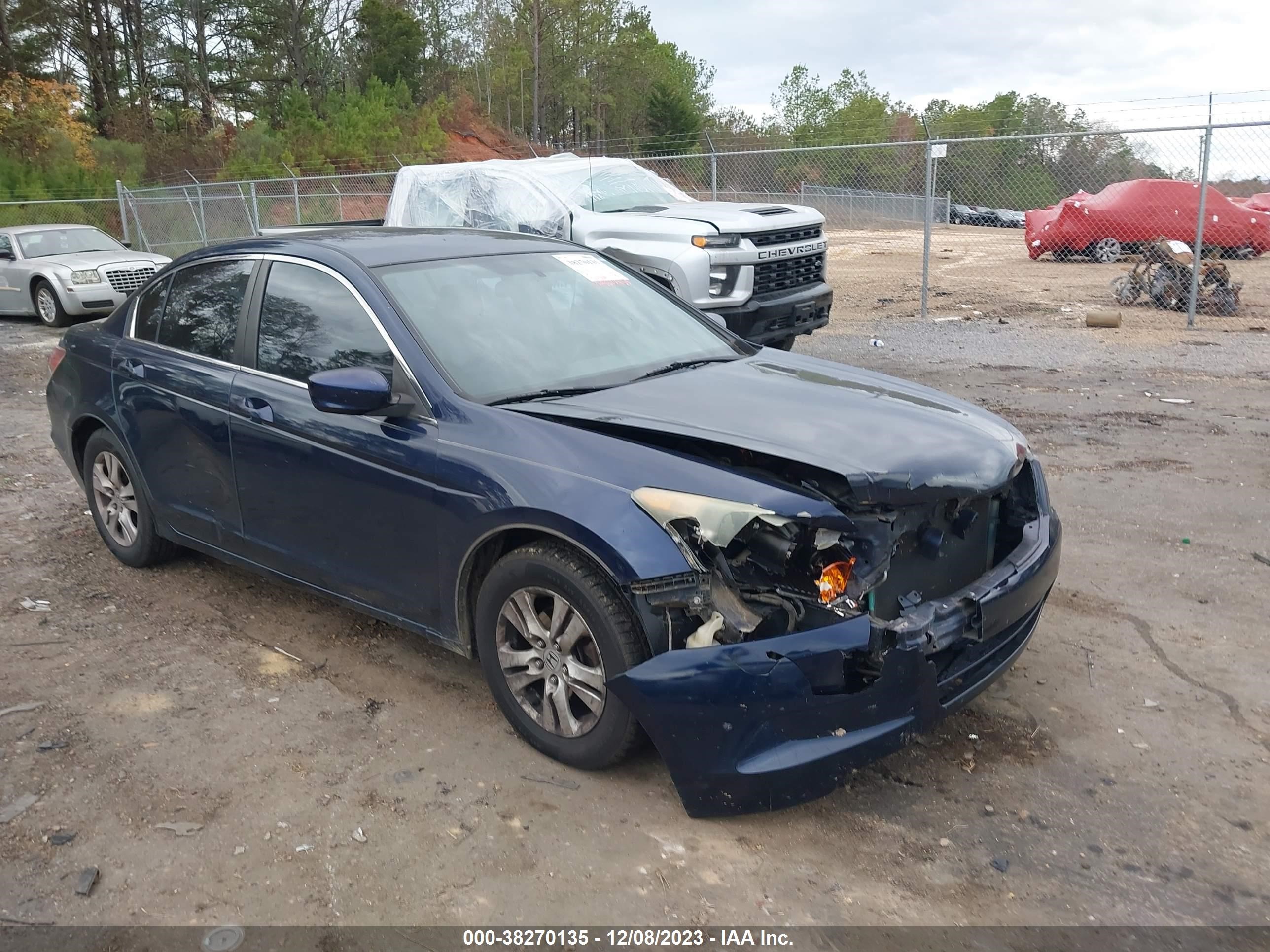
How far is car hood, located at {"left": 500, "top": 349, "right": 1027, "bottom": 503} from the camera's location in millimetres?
3164

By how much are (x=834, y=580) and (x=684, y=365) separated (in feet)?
4.86

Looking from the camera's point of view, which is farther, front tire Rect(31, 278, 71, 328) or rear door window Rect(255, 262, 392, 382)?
front tire Rect(31, 278, 71, 328)

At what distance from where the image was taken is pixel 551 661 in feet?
11.0

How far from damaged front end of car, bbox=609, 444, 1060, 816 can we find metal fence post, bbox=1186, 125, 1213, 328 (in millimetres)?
10075

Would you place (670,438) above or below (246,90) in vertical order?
below

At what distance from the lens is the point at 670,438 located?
3293 mm

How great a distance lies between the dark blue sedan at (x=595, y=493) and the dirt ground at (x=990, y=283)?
10.5 meters

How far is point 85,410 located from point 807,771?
4045mm

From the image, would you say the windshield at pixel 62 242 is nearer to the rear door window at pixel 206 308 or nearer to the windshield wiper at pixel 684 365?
the rear door window at pixel 206 308

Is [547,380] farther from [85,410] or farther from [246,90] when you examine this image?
[246,90]

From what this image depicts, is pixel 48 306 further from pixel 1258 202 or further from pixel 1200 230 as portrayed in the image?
pixel 1258 202

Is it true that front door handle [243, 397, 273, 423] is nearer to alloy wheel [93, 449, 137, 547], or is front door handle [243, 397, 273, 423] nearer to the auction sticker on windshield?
alloy wheel [93, 449, 137, 547]

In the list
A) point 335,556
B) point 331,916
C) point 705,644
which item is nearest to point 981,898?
point 705,644

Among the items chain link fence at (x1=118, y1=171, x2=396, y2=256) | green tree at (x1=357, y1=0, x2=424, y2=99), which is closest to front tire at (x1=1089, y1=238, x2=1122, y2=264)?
chain link fence at (x1=118, y1=171, x2=396, y2=256)
